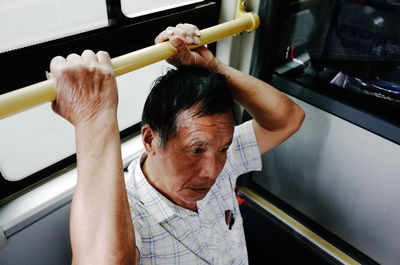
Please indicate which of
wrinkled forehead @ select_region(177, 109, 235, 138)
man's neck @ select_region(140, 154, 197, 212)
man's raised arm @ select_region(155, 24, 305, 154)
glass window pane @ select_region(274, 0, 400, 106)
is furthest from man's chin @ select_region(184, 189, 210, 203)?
glass window pane @ select_region(274, 0, 400, 106)

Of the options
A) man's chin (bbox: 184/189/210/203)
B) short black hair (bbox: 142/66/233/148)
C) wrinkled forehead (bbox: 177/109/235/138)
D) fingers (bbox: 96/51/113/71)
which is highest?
fingers (bbox: 96/51/113/71)

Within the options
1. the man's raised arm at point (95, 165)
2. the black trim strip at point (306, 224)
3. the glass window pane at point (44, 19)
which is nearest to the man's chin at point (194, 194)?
the man's raised arm at point (95, 165)

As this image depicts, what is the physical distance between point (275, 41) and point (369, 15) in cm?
43

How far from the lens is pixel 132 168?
1.27m

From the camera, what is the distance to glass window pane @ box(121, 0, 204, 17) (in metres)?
1.24

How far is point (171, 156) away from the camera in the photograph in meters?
1.08

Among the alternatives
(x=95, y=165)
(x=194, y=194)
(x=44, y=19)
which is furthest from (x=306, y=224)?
(x=44, y=19)

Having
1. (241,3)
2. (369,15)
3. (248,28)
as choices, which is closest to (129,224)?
(248,28)

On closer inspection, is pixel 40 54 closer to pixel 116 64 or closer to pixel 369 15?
pixel 116 64

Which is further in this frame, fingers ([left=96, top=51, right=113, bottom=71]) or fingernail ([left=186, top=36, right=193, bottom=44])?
fingernail ([left=186, top=36, right=193, bottom=44])

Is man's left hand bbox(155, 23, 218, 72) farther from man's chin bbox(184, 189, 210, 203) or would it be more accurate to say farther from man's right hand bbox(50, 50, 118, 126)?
man's chin bbox(184, 189, 210, 203)

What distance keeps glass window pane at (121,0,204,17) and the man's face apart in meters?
0.53

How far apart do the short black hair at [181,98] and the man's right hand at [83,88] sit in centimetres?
23

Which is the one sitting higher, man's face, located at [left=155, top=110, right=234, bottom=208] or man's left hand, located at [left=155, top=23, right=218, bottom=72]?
man's left hand, located at [left=155, top=23, right=218, bottom=72]
